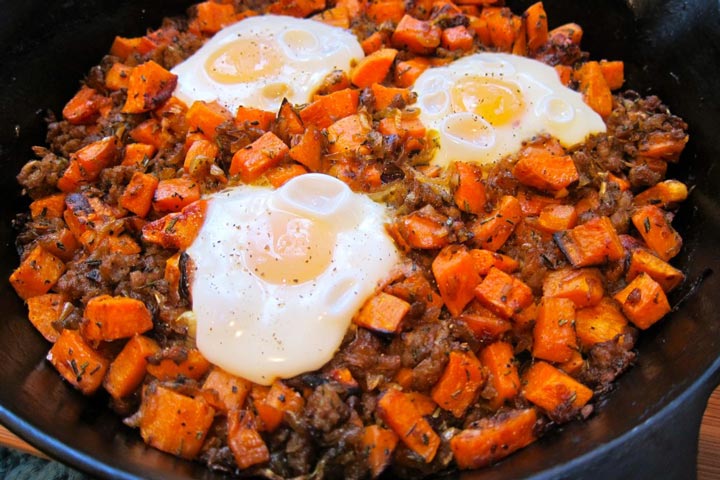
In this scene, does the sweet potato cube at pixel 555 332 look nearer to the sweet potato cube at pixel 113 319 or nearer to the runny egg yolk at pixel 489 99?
the runny egg yolk at pixel 489 99

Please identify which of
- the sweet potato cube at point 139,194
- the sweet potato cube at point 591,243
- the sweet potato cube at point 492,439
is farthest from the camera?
the sweet potato cube at point 139,194

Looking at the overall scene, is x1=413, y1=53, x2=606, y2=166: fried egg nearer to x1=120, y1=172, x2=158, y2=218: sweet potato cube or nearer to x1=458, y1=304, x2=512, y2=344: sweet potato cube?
x1=458, y1=304, x2=512, y2=344: sweet potato cube

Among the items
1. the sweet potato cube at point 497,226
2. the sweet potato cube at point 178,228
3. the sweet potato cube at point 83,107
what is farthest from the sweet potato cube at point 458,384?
the sweet potato cube at point 83,107

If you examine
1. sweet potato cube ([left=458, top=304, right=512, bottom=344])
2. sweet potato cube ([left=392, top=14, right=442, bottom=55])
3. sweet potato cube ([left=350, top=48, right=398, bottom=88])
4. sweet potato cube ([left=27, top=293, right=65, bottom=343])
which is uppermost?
sweet potato cube ([left=392, top=14, right=442, bottom=55])

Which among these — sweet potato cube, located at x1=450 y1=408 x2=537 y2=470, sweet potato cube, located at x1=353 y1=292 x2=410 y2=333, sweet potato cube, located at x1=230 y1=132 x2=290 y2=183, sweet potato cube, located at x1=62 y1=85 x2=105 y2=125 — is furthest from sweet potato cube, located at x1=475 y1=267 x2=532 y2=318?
sweet potato cube, located at x1=62 y1=85 x2=105 y2=125

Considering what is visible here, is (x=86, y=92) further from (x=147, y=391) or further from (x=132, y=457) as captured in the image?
(x=132, y=457)

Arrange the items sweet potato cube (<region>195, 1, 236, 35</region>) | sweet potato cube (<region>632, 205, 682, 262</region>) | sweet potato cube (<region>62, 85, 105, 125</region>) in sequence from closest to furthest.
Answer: sweet potato cube (<region>632, 205, 682, 262</region>), sweet potato cube (<region>62, 85, 105, 125</region>), sweet potato cube (<region>195, 1, 236, 35</region>)

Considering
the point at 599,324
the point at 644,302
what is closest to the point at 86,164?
the point at 599,324
